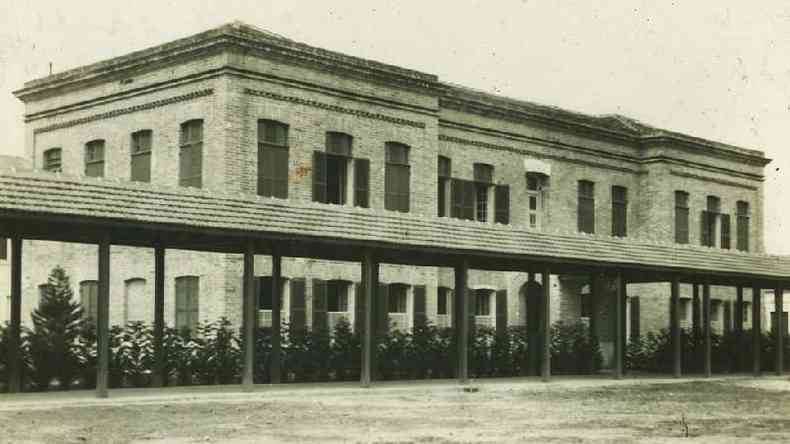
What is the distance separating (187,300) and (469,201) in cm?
907

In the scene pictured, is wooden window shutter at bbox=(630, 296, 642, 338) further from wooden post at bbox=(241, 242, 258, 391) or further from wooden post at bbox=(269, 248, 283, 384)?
wooden post at bbox=(241, 242, 258, 391)

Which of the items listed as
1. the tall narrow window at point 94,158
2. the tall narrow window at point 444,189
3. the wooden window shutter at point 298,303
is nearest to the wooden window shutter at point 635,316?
the tall narrow window at point 444,189

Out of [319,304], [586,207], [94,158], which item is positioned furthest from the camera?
[586,207]

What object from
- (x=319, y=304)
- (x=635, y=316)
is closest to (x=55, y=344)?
(x=319, y=304)

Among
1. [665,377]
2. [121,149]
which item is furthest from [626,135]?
[121,149]

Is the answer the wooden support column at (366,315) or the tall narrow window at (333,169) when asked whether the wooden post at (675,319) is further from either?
the wooden support column at (366,315)

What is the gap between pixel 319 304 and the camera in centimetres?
2681

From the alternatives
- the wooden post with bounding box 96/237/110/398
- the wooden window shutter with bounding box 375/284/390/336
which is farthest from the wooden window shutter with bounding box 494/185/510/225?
the wooden post with bounding box 96/237/110/398

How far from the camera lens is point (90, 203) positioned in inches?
630

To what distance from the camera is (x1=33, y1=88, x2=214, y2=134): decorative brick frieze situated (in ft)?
85.6

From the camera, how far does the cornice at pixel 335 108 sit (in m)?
26.0

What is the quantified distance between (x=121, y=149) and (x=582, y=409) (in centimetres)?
1515

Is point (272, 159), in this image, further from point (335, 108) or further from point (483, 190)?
point (483, 190)

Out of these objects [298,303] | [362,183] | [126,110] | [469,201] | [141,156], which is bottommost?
[298,303]
